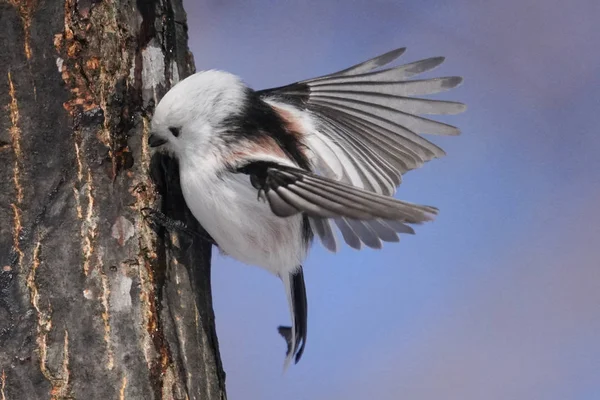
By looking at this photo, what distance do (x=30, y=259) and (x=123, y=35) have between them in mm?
373

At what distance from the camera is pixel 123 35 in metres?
1.16

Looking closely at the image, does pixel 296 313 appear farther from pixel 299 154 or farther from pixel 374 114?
pixel 374 114

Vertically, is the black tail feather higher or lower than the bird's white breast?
lower

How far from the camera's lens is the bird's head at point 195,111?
1166 millimetres

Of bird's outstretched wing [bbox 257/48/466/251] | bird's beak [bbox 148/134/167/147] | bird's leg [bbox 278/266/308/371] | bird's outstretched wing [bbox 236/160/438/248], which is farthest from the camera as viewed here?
bird's outstretched wing [bbox 257/48/466/251]

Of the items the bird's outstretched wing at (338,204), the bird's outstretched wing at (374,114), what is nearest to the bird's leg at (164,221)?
the bird's outstretched wing at (338,204)

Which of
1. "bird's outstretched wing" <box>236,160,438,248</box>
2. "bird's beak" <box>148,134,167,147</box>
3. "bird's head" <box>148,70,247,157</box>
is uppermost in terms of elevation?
"bird's head" <box>148,70,247,157</box>

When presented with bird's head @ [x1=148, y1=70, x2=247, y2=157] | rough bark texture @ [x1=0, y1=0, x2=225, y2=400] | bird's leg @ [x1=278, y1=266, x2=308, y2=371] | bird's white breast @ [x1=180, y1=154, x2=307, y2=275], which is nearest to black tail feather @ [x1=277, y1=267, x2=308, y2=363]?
bird's leg @ [x1=278, y1=266, x2=308, y2=371]

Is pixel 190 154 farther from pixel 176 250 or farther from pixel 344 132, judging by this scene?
pixel 344 132

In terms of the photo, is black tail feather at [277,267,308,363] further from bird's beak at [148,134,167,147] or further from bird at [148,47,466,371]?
bird's beak at [148,134,167,147]

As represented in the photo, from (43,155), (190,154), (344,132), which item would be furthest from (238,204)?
(344,132)

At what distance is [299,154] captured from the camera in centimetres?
132

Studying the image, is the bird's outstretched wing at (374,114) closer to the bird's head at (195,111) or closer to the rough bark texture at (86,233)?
the bird's head at (195,111)

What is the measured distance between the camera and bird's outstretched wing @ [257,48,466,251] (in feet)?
4.80
